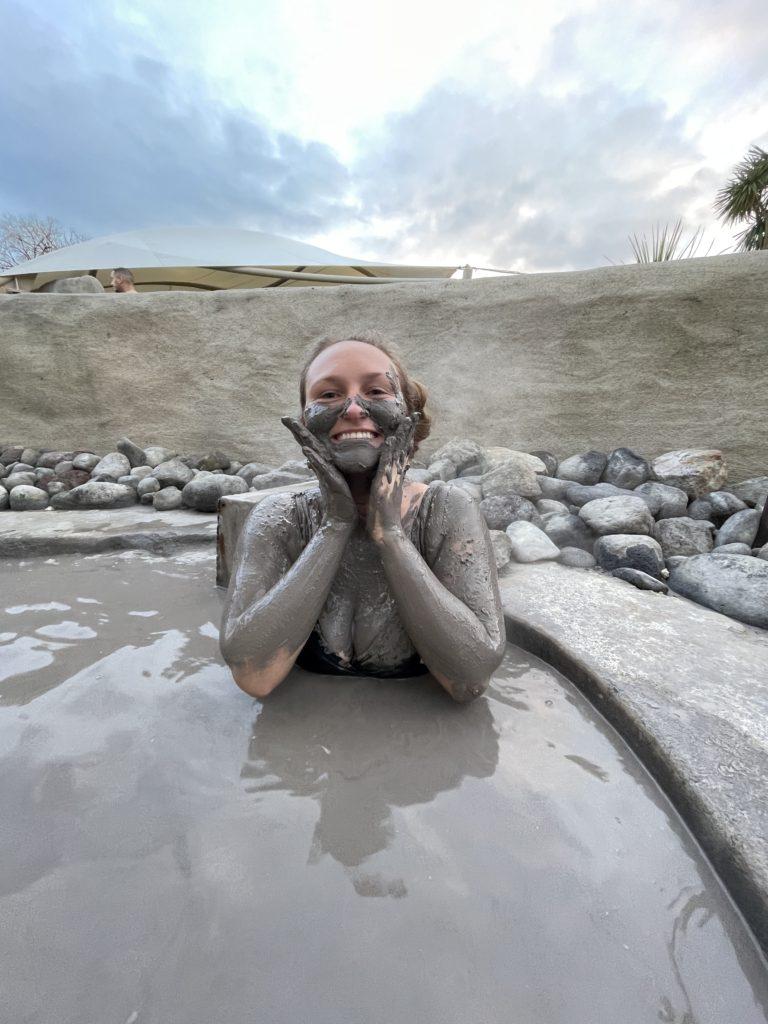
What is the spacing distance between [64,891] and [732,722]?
165 cm

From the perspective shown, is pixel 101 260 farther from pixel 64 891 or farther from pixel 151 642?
pixel 64 891

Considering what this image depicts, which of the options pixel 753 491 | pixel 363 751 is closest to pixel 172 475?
pixel 363 751

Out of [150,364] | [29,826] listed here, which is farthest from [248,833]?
[150,364]

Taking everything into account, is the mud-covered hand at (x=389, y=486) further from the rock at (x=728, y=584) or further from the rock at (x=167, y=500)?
the rock at (x=167, y=500)

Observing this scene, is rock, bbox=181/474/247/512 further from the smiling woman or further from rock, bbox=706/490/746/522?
rock, bbox=706/490/746/522

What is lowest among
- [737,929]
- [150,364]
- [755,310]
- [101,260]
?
[737,929]

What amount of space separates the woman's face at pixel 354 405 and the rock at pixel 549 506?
2.20 metres

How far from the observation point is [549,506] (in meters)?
3.52

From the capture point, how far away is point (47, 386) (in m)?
6.36

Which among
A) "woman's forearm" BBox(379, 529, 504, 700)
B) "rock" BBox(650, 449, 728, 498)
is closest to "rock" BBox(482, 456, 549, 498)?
"rock" BBox(650, 449, 728, 498)

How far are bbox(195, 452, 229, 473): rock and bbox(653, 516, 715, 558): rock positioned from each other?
4.30 m

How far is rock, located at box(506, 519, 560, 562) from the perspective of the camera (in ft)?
9.43

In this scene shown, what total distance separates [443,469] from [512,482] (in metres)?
0.82

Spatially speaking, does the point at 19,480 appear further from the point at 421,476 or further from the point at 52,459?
the point at 421,476
